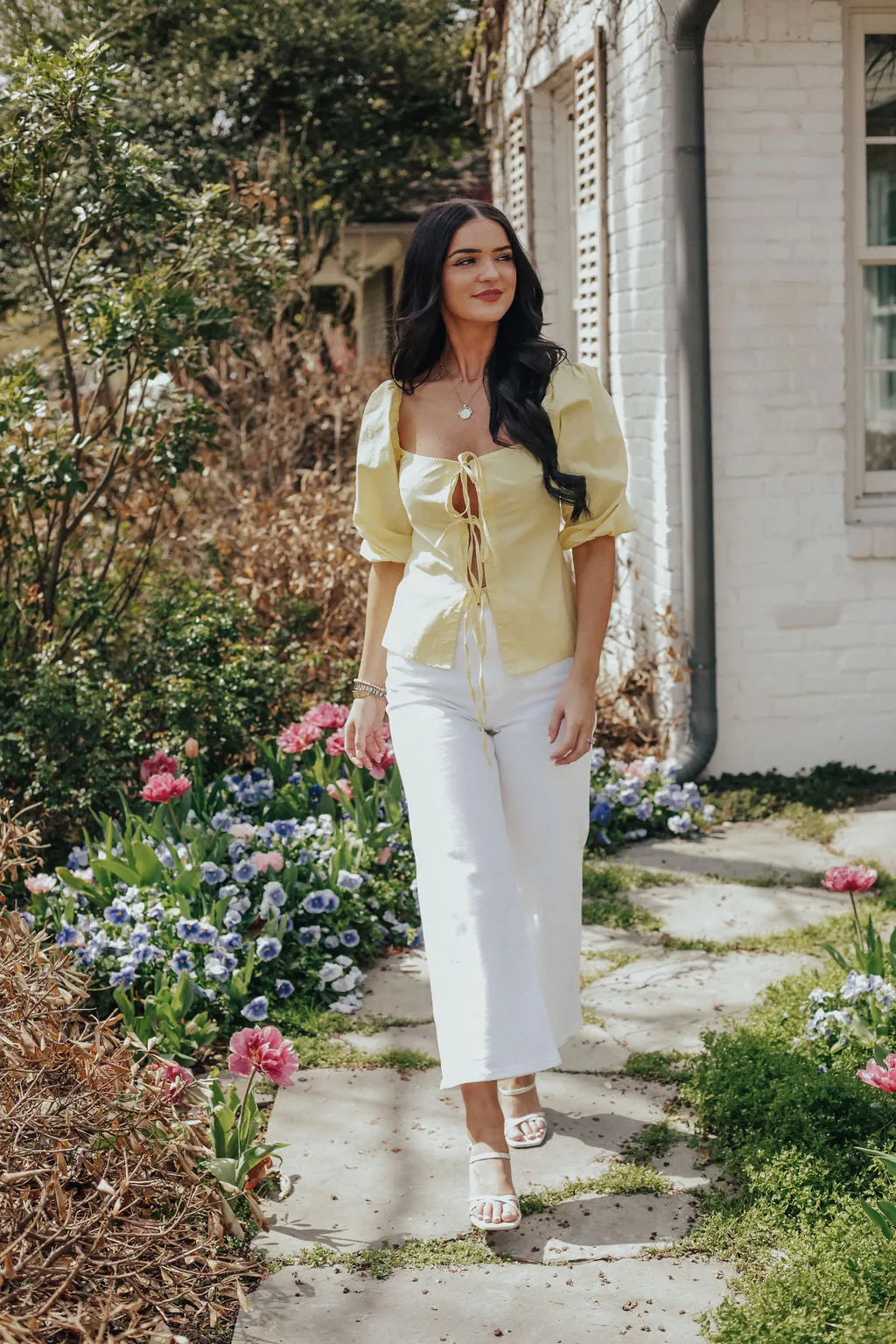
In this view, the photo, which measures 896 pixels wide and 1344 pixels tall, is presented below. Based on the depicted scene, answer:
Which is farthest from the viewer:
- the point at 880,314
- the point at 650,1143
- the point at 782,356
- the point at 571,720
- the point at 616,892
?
the point at 880,314

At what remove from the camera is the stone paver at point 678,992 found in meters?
3.81

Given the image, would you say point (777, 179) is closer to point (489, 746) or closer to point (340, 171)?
point (489, 746)

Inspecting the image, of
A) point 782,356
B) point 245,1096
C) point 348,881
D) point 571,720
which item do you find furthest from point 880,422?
point 245,1096

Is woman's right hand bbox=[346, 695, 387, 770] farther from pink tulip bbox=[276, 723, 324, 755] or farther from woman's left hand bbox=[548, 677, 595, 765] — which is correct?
pink tulip bbox=[276, 723, 324, 755]

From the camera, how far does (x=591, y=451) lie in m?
2.99

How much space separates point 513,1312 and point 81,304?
4014 mm

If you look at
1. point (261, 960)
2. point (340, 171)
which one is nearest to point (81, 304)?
point (261, 960)

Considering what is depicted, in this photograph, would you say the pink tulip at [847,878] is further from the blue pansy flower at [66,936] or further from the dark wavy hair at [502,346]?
the blue pansy flower at [66,936]

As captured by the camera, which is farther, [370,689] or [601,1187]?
[370,689]

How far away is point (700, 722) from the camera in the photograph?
224 inches

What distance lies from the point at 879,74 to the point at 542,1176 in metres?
4.52

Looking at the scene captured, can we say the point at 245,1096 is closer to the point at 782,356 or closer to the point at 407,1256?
the point at 407,1256

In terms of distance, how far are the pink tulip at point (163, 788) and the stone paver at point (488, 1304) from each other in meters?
1.74

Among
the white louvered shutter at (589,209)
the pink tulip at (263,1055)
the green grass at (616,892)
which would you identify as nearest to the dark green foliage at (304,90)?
the white louvered shutter at (589,209)
